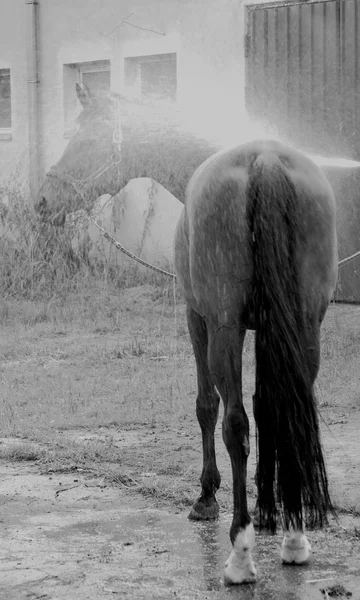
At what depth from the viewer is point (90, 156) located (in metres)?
9.24

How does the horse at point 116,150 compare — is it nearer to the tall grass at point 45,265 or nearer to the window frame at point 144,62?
the tall grass at point 45,265

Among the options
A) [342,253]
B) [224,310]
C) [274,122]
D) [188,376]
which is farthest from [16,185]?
[224,310]

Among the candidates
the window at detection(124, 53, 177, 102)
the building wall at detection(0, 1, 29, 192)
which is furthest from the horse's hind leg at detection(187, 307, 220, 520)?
the building wall at detection(0, 1, 29, 192)

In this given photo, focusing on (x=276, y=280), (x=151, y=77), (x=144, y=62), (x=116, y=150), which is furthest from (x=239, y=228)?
(x=144, y=62)

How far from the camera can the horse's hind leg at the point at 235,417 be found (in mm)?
3922

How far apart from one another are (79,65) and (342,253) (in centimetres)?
475

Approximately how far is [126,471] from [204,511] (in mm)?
886

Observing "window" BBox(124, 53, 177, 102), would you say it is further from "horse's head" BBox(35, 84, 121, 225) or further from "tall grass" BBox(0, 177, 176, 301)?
"horse's head" BBox(35, 84, 121, 225)

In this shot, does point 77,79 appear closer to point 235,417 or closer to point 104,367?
point 104,367

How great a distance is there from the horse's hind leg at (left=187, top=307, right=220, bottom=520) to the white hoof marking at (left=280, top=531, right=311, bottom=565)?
0.68 metres

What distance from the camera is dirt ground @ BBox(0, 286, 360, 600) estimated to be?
390cm

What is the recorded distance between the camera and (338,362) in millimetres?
8172

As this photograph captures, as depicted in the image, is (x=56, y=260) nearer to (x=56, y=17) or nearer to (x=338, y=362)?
(x=56, y=17)

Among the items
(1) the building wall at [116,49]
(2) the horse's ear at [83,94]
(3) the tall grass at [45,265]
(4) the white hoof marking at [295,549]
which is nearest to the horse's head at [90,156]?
(2) the horse's ear at [83,94]
